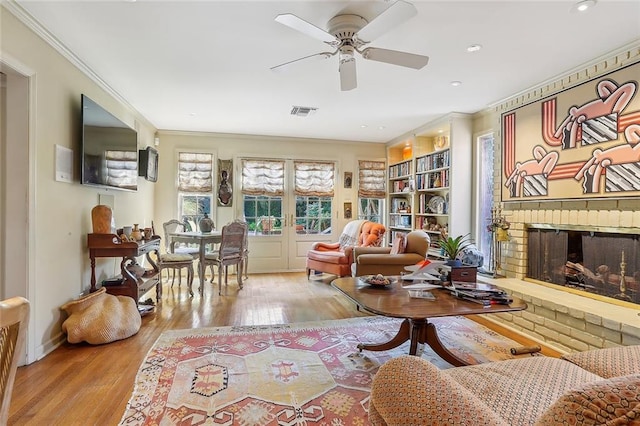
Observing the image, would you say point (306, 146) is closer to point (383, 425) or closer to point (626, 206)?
point (626, 206)

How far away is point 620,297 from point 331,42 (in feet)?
10.3

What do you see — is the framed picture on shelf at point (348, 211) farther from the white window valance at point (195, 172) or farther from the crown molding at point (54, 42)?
the crown molding at point (54, 42)

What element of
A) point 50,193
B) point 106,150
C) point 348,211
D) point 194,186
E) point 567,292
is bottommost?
point 567,292

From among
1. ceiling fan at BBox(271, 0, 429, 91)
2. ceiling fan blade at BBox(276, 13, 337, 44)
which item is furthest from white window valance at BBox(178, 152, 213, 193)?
ceiling fan blade at BBox(276, 13, 337, 44)

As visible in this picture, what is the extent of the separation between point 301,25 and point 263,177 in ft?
13.6

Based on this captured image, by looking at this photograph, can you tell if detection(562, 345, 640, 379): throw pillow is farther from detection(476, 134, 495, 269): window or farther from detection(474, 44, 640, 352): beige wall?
detection(476, 134, 495, 269): window

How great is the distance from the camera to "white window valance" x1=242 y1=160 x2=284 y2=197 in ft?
19.6

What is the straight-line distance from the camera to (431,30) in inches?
95.5

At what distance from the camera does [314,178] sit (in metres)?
6.27

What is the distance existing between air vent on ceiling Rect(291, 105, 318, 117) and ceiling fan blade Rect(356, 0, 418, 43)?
6.50ft

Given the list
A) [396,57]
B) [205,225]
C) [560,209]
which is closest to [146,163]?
[205,225]

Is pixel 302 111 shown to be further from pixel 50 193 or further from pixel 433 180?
pixel 50 193

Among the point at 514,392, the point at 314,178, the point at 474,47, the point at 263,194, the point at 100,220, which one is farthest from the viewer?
the point at 314,178

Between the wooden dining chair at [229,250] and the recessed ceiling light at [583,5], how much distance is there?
397 centimetres
